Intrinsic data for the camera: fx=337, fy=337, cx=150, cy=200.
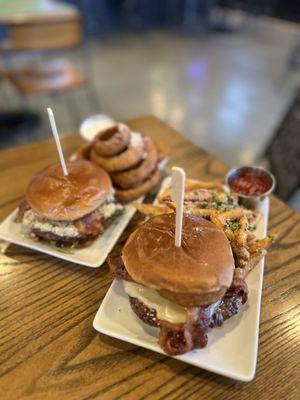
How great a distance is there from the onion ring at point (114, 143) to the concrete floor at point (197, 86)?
6.84ft

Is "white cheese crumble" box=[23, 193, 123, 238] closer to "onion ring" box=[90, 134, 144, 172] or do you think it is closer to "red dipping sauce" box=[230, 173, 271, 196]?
"onion ring" box=[90, 134, 144, 172]

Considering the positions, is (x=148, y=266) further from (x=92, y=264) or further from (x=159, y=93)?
(x=159, y=93)

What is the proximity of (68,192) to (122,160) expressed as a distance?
0.37 meters

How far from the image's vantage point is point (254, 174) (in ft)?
5.47

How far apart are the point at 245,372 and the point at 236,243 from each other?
1.32 ft

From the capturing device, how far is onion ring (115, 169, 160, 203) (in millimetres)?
1660

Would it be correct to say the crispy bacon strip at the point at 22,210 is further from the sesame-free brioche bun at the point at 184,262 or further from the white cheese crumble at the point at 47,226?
the sesame-free brioche bun at the point at 184,262

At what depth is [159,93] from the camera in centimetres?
550

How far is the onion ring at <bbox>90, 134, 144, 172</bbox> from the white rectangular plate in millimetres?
268

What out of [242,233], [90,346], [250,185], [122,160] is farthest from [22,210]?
[250,185]

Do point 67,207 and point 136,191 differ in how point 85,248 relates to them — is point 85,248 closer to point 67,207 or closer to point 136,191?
point 67,207

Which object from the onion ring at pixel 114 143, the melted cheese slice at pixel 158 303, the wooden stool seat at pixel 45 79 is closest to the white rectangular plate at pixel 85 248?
the melted cheese slice at pixel 158 303

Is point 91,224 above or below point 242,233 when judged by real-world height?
below

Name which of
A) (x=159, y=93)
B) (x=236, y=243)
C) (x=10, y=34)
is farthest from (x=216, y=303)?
(x=159, y=93)
